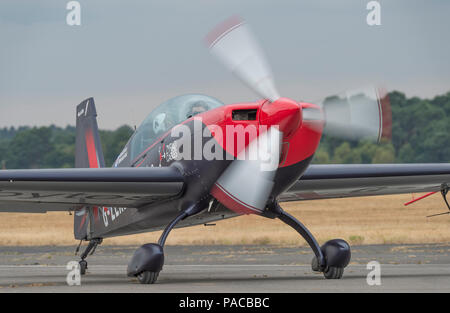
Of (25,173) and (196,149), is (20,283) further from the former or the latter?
(196,149)

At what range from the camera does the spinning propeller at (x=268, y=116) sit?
38.9 ft

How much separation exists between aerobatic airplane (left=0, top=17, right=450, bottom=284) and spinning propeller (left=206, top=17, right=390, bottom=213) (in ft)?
0.05

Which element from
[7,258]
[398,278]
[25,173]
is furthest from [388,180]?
[7,258]

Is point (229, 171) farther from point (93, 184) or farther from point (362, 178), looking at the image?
point (362, 178)

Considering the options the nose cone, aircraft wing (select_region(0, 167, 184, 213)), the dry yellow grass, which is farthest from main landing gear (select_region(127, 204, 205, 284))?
the dry yellow grass

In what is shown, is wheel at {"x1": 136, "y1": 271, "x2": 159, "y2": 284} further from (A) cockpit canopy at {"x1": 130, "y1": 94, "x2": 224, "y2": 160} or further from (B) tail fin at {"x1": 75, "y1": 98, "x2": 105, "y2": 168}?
(B) tail fin at {"x1": 75, "y1": 98, "x2": 105, "y2": 168}

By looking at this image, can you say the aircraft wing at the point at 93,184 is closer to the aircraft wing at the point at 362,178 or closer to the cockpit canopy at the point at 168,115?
the cockpit canopy at the point at 168,115

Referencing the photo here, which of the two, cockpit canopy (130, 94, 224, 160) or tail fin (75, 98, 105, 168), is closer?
cockpit canopy (130, 94, 224, 160)

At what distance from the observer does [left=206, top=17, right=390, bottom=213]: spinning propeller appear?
38.9 feet

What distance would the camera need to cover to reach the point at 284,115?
11695mm

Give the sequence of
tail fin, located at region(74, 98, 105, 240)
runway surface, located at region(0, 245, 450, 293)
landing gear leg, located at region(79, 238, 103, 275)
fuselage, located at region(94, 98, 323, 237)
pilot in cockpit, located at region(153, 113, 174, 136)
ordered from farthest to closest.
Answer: tail fin, located at region(74, 98, 105, 240), landing gear leg, located at region(79, 238, 103, 275), pilot in cockpit, located at region(153, 113, 174, 136), runway surface, located at region(0, 245, 450, 293), fuselage, located at region(94, 98, 323, 237)

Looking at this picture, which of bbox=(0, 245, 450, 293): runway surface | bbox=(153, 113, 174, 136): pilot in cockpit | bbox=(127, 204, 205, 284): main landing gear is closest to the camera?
bbox=(0, 245, 450, 293): runway surface

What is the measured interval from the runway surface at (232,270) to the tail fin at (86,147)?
3.82 ft

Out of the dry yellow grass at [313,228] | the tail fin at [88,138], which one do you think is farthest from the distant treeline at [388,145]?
the tail fin at [88,138]
